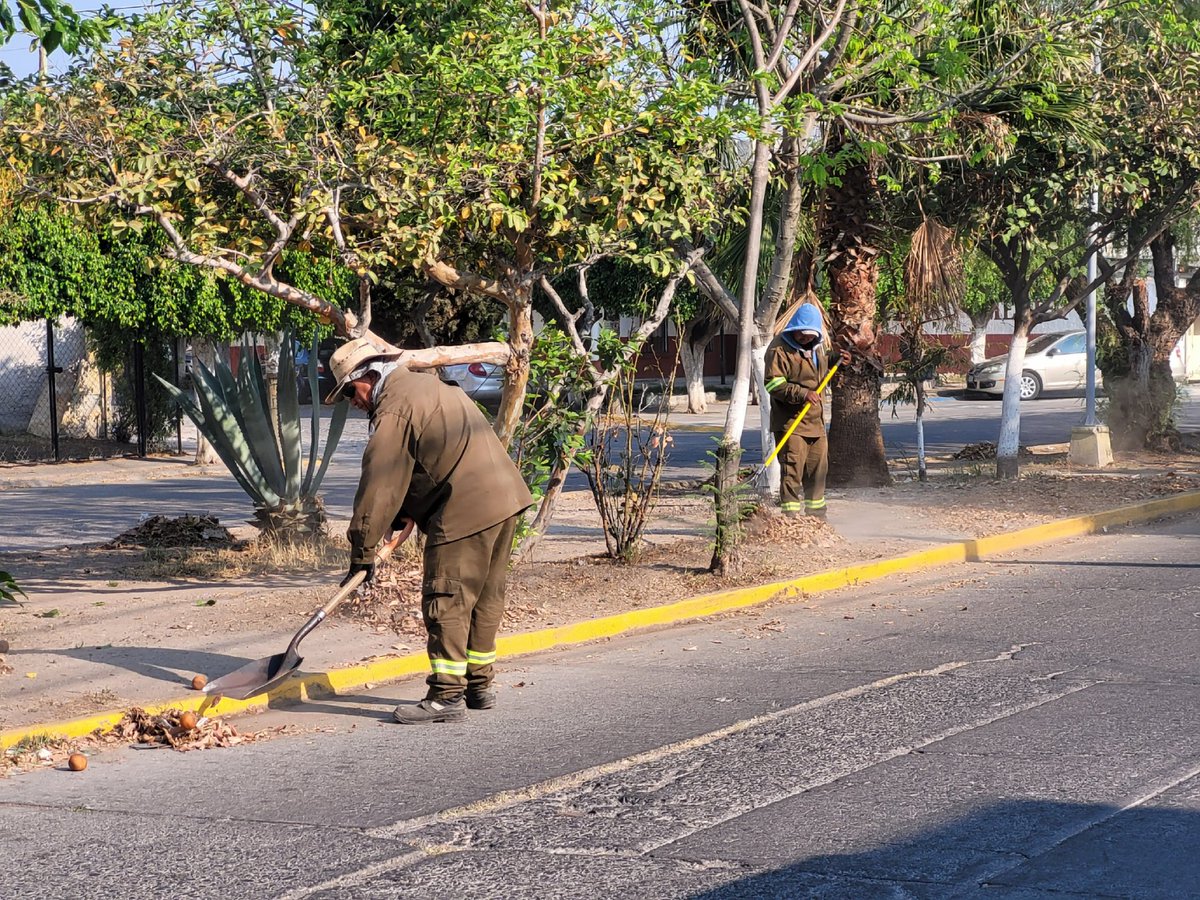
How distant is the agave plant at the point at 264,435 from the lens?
11516 mm

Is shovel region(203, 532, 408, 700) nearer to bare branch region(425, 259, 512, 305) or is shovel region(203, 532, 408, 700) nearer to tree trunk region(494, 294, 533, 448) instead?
tree trunk region(494, 294, 533, 448)

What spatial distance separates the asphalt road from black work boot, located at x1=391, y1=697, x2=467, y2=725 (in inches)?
2.8

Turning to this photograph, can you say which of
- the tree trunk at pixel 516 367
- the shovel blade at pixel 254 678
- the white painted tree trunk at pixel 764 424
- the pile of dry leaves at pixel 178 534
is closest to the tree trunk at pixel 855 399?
the white painted tree trunk at pixel 764 424

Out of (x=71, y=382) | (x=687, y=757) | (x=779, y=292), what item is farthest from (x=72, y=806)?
(x=71, y=382)

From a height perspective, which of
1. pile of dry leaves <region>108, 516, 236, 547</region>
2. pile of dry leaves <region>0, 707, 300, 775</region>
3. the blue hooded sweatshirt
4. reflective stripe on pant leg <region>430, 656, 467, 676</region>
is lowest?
pile of dry leaves <region>0, 707, 300, 775</region>

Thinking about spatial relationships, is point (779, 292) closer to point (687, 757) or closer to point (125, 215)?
point (125, 215)

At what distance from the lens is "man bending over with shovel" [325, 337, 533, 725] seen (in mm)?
6707

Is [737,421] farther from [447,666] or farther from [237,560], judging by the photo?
[447,666]

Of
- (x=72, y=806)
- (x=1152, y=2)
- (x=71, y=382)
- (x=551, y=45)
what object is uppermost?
(x=1152, y=2)

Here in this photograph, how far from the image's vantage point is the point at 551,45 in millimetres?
8828

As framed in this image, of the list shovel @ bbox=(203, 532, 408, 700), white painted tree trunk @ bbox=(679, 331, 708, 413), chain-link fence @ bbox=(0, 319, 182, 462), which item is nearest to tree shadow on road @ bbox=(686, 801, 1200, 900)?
shovel @ bbox=(203, 532, 408, 700)

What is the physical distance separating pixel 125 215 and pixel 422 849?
20.5ft

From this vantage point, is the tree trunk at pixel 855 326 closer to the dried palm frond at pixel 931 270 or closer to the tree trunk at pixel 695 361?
the dried palm frond at pixel 931 270

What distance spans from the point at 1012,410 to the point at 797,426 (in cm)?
491
